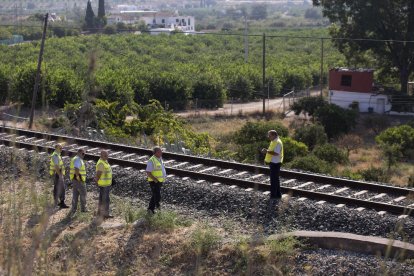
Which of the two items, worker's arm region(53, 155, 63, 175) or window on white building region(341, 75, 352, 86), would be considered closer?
worker's arm region(53, 155, 63, 175)

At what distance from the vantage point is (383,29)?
45688 millimetres

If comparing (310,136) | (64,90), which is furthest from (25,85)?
(310,136)

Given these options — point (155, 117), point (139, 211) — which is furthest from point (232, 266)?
point (155, 117)

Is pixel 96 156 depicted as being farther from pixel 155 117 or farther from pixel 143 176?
pixel 155 117

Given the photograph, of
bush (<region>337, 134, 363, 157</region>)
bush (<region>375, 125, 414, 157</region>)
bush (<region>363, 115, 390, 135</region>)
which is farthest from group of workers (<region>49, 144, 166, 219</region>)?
bush (<region>363, 115, 390, 135</region>)

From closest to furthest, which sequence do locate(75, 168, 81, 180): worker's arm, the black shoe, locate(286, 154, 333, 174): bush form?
locate(75, 168, 81, 180): worker's arm
the black shoe
locate(286, 154, 333, 174): bush

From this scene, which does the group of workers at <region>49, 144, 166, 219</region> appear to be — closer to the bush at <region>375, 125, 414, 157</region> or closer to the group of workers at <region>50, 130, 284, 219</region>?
the group of workers at <region>50, 130, 284, 219</region>

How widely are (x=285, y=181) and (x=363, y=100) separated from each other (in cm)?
3135

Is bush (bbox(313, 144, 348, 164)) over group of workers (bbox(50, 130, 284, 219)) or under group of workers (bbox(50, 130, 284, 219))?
under

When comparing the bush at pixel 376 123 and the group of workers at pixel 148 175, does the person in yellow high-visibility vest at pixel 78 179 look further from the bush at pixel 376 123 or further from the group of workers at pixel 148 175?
the bush at pixel 376 123

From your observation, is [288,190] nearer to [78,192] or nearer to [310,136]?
[78,192]

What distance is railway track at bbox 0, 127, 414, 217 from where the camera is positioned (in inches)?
511

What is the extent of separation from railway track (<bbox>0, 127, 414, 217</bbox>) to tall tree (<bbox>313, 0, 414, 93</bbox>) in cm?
3004

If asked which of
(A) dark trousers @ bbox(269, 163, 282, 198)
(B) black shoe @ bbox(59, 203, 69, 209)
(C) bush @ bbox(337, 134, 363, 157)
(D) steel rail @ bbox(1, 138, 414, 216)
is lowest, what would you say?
(C) bush @ bbox(337, 134, 363, 157)
